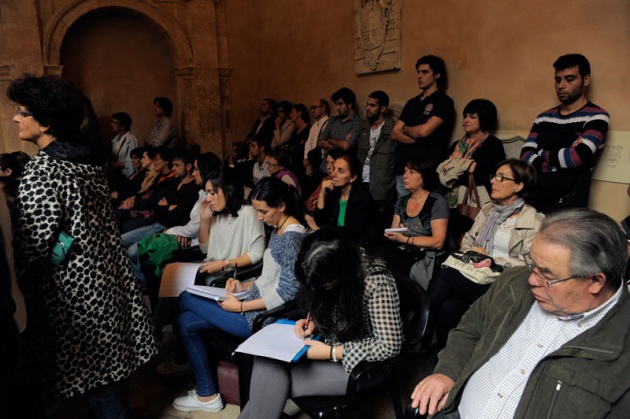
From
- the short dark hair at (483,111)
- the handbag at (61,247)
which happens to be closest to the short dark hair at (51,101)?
the handbag at (61,247)

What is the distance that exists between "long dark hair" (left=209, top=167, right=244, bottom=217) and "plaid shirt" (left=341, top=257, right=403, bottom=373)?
1309mm

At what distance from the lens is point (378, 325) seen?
171cm

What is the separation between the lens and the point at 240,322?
219 centimetres

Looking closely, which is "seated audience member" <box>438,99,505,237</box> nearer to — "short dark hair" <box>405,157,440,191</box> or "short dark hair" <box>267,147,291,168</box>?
"short dark hair" <box>405,157,440,191</box>

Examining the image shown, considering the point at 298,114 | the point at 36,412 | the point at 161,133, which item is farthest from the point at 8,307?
the point at 161,133

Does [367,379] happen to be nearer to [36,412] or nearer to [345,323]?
[345,323]

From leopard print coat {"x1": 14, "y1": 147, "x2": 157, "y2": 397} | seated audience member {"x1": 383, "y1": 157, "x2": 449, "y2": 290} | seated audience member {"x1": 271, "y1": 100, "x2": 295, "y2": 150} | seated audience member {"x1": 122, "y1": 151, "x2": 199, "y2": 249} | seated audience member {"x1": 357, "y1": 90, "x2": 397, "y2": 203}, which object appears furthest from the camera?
seated audience member {"x1": 271, "y1": 100, "x2": 295, "y2": 150}

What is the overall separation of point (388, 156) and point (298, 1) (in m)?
3.87

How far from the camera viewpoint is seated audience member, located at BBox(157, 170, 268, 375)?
2.75 meters

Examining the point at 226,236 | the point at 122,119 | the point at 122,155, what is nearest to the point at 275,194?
the point at 226,236

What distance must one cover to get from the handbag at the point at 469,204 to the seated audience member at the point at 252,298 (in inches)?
60.8

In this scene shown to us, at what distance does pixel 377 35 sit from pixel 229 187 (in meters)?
3.30

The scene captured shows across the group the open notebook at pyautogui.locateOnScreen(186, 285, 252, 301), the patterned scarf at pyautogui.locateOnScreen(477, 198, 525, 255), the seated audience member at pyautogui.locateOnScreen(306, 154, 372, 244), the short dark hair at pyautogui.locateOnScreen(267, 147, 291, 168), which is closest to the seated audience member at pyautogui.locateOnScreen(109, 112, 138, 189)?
the short dark hair at pyautogui.locateOnScreen(267, 147, 291, 168)

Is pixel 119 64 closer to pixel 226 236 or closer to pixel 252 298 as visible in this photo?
pixel 226 236
